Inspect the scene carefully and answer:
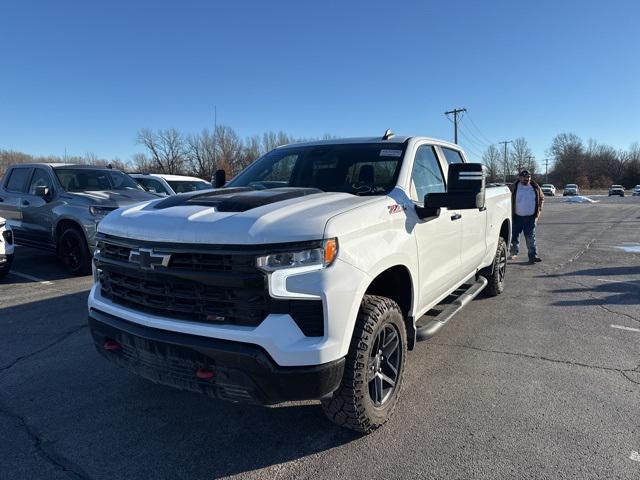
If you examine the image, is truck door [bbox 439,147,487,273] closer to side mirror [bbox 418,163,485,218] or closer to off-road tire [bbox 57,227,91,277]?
side mirror [bbox 418,163,485,218]

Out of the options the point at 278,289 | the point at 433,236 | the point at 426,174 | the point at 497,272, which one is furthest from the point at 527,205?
the point at 278,289

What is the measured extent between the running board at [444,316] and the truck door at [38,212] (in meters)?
7.18

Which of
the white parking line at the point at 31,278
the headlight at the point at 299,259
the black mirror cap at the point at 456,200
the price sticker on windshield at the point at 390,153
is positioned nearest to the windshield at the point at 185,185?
the white parking line at the point at 31,278

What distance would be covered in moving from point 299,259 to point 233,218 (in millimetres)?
443

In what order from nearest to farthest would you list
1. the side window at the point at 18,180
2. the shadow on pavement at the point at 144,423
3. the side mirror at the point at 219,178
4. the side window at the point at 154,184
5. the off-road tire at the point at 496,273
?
the shadow on pavement at the point at 144,423
the side mirror at the point at 219,178
the off-road tire at the point at 496,273
the side window at the point at 18,180
the side window at the point at 154,184

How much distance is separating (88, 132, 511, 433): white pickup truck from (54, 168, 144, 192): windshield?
6260 millimetres

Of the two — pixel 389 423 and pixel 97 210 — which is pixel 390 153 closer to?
pixel 389 423

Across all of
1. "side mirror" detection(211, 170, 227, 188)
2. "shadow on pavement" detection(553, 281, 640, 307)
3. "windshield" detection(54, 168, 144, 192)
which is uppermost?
"windshield" detection(54, 168, 144, 192)

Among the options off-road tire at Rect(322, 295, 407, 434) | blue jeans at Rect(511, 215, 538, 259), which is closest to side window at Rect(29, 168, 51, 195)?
off-road tire at Rect(322, 295, 407, 434)

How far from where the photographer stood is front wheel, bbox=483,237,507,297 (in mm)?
6211

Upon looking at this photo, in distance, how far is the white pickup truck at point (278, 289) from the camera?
238 centimetres

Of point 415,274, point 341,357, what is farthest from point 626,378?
point 341,357

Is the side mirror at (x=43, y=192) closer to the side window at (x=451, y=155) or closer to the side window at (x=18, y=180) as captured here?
the side window at (x=18, y=180)

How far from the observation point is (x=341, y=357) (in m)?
2.51
